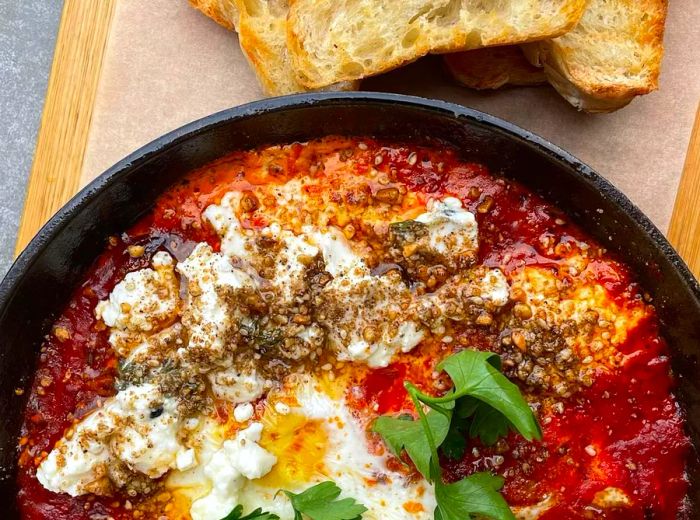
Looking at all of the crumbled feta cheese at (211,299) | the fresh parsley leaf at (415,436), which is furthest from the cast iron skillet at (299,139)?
the fresh parsley leaf at (415,436)

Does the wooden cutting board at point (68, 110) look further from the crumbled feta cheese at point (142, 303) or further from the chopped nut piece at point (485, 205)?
the chopped nut piece at point (485, 205)

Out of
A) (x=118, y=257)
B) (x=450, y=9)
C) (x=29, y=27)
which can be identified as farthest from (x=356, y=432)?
(x=29, y=27)

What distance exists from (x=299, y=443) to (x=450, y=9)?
117 cm

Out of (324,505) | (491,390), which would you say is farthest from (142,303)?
(491,390)

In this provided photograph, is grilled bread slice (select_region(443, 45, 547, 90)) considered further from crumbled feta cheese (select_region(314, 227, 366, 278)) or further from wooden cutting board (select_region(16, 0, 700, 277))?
wooden cutting board (select_region(16, 0, 700, 277))

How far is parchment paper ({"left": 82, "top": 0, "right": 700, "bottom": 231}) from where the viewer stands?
2.41 meters

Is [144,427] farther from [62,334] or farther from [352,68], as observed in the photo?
[352,68]

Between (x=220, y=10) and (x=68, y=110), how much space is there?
540 mm

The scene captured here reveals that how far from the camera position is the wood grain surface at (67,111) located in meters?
2.46

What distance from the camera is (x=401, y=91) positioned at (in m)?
2.40

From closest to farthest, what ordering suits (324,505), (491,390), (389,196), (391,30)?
(491,390), (324,505), (389,196), (391,30)

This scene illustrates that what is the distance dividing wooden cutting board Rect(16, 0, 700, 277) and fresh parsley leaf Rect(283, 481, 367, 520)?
3.67 feet

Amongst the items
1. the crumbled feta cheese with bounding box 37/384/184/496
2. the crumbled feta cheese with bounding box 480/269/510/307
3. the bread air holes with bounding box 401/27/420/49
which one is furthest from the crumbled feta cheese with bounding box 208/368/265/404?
the bread air holes with bounding box 401/27/420/49

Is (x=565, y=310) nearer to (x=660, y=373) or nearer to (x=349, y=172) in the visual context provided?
(x=660, y=373)
